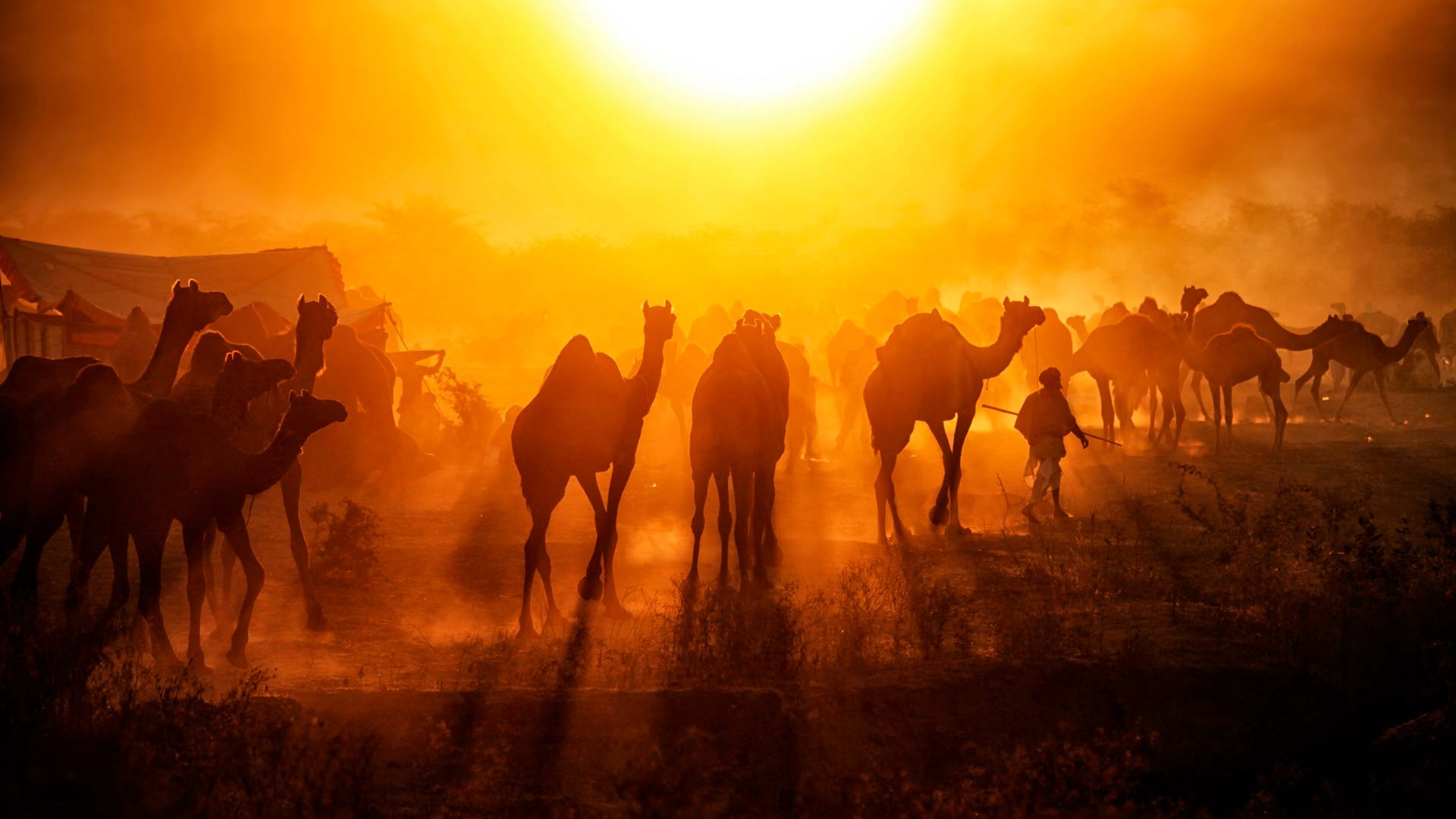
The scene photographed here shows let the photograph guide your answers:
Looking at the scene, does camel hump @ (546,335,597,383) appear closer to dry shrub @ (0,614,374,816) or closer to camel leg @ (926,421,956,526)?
dry shrub @ (0,614,374,816)

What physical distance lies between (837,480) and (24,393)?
1463 centimetres

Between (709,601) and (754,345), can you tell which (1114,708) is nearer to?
(709,601)

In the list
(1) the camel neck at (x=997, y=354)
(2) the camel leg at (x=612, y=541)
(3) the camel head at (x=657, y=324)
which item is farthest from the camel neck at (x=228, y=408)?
(1) the camel neck at (x=997, y=354)

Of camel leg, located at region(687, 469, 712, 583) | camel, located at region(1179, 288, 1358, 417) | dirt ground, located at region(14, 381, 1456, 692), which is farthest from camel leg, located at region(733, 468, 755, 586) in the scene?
camel, located at region(1179, 288, 1358, 417)

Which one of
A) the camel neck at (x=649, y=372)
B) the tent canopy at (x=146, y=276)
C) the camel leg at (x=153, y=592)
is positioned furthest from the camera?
the tent canopy at (x=146, y=276)

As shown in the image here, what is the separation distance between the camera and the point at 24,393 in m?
9.72

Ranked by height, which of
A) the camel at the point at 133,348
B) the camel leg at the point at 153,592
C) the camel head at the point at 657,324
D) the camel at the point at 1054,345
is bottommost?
the camel leg at the point at 153,592

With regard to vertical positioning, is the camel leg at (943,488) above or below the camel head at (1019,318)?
below

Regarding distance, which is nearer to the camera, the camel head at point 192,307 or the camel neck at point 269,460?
the camel neck at point 269,460

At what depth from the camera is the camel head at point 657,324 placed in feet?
38.9

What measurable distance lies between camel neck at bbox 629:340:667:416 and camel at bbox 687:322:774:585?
0.46 metres

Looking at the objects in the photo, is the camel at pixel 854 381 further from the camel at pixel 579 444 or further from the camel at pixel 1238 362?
the camel at pixel 579 444

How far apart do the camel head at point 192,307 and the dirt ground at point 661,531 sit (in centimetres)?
277

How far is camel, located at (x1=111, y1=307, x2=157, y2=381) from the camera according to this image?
19344 mm
